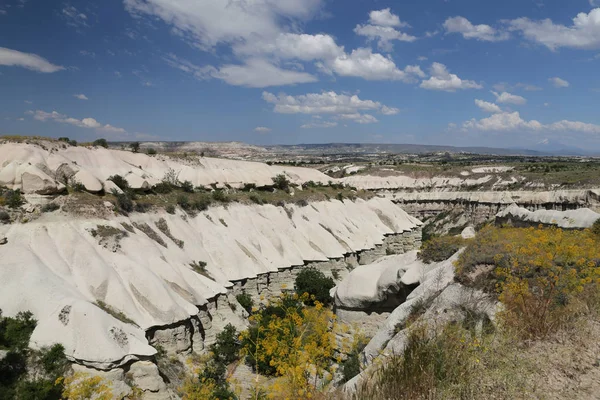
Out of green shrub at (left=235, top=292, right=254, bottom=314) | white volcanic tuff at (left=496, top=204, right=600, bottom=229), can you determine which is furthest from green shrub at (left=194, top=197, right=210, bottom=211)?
white volcanic tuff at (left=496, top=204, right=600, bottom=229)

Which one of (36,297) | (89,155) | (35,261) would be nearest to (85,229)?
(35,261)

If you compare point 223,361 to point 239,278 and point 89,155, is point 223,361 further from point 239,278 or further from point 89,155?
point 89,155

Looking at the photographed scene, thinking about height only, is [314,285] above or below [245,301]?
below

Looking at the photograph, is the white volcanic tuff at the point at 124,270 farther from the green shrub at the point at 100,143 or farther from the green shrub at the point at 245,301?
the green shrub at the point at 100,143

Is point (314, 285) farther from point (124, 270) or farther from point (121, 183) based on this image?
point (121, 183)

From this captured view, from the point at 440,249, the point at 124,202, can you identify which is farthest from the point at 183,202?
the point at 440,249
